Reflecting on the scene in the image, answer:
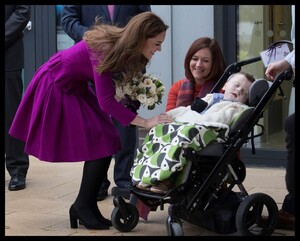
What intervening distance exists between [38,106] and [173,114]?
887 mm

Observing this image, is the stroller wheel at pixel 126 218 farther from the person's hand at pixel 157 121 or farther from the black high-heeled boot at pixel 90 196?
the person's hand at pixel 157 121

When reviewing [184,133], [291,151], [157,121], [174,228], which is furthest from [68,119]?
[291,151]

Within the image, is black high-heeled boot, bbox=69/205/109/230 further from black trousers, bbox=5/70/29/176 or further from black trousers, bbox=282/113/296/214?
black trousers, bbox=5/70/29/176

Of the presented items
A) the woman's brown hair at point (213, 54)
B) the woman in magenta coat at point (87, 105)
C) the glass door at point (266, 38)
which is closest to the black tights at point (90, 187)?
the woman in magenta coat at point (87, 105)

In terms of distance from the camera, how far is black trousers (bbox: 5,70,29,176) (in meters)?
6.05

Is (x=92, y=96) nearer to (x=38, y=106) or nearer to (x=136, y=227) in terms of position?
(x=38, y=106)

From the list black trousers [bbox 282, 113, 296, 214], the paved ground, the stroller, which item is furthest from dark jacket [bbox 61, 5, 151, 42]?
black trousers [bbox 282, 113, 296, 214]

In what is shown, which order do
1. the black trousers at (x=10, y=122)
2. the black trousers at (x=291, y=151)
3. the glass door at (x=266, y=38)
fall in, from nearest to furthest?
the black trousers at (x=291, y=151) < the black trousers at (x=10, y=122) < the glass door at (x=266, y=38)

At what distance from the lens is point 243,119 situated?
4.36 m

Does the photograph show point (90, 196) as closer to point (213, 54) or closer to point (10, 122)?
point (213, 54)

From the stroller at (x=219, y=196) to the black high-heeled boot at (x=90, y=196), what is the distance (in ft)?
0.67

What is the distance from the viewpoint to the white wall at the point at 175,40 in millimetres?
7582

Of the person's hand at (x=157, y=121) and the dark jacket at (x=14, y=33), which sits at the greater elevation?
the dark jacket at (x=14, y=33)

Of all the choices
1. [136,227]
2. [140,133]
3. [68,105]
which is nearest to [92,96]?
[68,105]
